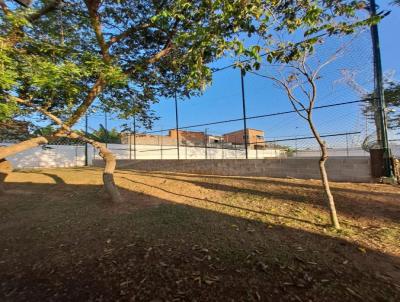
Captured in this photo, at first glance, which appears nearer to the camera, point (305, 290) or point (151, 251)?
point (305, 290)

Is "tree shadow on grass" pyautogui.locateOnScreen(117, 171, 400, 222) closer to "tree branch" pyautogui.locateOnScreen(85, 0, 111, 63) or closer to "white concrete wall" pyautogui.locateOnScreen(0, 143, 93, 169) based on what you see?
"tree branch" pyautogui.locateOnScreen(85, 0, 111, 63)

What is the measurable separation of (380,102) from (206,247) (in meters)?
6.02

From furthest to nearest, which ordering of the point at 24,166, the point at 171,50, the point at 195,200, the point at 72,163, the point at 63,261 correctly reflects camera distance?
the point at 72,163 → the point at 24,166 → the point at 171,50 → the point at 195,200 → the point at 63,261

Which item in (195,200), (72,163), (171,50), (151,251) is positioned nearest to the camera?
(151,251)

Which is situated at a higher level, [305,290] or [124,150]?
[124,150]

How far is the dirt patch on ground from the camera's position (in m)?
2.37

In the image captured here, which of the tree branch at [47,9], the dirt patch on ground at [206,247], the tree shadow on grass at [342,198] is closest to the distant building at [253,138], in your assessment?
the tree shadow on grass at [342,198]

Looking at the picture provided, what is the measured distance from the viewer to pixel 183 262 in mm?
2902

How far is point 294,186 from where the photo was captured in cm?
650

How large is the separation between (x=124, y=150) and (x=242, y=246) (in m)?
18.4

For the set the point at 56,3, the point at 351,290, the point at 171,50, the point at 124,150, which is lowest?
the point at 351,290

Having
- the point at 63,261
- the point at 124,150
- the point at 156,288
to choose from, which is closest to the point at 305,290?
the point at 156,288

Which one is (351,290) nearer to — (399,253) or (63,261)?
(399,253)

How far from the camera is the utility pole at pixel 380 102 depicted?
6359 millimetres
